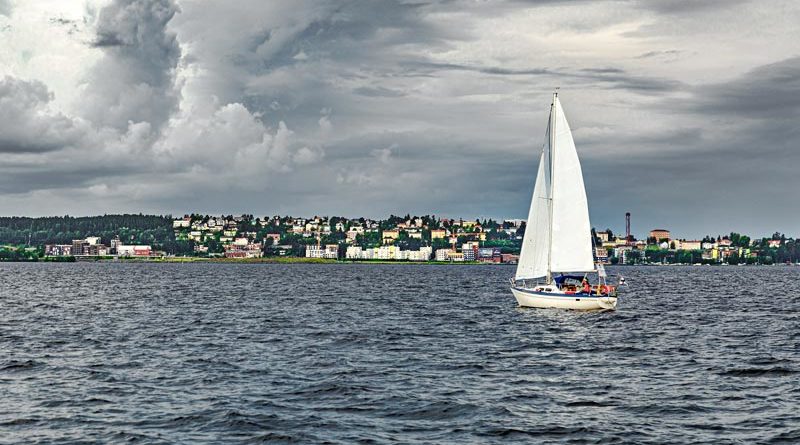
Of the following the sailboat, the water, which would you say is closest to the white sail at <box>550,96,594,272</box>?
the sailboat

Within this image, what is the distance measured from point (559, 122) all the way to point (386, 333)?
923 inches

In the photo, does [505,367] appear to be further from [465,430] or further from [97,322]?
[97,322]

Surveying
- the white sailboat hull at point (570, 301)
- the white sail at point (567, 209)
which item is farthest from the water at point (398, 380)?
the white sail at point (567, 209)

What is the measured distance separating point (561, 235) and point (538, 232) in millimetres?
1945

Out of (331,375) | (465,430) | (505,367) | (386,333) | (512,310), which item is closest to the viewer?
(465,430)

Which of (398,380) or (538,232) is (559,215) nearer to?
Answer: (538,232)

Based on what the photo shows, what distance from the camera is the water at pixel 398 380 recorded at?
2519 centimetres

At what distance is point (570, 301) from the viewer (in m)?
65.5

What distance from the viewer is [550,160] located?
6881 cm

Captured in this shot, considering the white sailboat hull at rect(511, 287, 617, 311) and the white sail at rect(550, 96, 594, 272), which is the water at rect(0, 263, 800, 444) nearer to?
the white sailboat hull at rect(511, 287, 617, 311)

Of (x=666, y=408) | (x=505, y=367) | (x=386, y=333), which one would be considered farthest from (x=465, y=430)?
(x=386, y=333)

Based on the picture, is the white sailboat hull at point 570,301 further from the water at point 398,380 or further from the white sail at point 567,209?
the water at point 398,380

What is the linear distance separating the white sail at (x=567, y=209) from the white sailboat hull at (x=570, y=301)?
2376 mm

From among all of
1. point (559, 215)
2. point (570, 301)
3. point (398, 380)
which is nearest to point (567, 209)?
point (559, 215)
